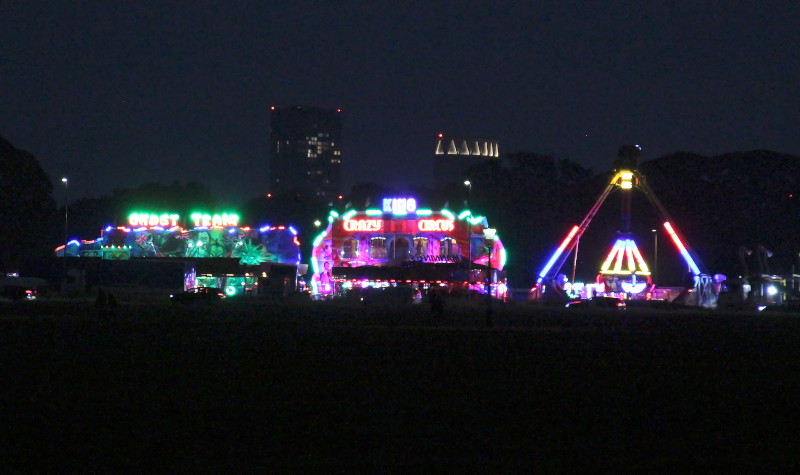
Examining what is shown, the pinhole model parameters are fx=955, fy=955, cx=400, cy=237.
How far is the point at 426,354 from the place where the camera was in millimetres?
25141

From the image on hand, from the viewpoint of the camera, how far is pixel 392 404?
15.9m

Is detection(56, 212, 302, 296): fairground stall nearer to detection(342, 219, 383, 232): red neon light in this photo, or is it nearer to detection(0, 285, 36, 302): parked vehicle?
detection(342, 219, 383, 232): red neon light

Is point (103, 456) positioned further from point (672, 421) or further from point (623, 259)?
point (623, 259)

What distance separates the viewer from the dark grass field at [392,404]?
11.9 meters

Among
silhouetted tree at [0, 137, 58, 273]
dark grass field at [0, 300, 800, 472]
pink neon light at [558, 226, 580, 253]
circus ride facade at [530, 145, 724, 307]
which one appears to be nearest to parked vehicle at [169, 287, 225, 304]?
silhouetted tree at [0, 137, 58, 273]

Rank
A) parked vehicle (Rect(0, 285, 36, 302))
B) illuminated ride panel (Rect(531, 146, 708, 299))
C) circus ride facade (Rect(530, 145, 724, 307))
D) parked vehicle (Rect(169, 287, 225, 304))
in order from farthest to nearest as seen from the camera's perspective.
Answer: illuminated ride panel (Rect(531, 146, 708, 299)) → circus ride facade (Rect(530, 145, 724, 307)) → parked vehicle (Rect(169, 287, 225, 304)) → parked vehicle (Rect(0, 285, 36, 302))

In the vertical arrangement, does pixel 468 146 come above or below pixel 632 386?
above

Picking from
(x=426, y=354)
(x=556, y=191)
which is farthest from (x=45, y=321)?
(x=556, y=191)

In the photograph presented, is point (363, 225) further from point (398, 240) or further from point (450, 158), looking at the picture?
point (450, 158)

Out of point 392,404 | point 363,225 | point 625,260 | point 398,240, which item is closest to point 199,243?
point 363,225

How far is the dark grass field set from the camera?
39.0 feet

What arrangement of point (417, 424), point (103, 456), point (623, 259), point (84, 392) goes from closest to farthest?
point (103, 456) < point (417, 424) < point (84, 392) < point (623, 259)

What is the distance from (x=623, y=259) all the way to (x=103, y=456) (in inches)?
2812

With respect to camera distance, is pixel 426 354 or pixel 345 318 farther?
pixel 345 318
